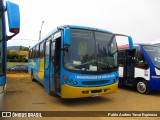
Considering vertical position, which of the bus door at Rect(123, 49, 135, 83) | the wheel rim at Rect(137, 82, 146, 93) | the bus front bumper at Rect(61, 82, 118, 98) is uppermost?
the bus door at Rect(123, 49, 135, 83)

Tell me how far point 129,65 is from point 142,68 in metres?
1.27

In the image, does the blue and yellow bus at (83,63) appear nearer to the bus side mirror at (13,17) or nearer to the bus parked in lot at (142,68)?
the bus side mirror at (13,17)

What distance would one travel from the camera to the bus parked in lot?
10.2 meters

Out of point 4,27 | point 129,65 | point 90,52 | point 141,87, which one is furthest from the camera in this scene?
point 129,65

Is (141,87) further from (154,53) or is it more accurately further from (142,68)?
(154,53)

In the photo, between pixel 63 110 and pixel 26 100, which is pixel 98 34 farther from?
pixel 26 100

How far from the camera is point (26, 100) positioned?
9156mm

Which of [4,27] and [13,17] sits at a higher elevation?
[13,17]

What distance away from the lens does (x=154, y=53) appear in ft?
35.4

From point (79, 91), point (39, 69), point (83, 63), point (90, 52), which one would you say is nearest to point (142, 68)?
point (90, 52)

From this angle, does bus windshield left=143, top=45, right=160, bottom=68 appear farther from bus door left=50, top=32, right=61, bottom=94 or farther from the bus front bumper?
bus door left=50, top=32, right=61, bottom=94

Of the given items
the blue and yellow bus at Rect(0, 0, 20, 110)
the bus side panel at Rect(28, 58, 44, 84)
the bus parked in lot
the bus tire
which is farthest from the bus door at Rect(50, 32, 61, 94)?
the bus tire

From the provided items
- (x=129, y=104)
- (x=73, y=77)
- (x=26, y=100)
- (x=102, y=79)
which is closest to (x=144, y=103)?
(x=129, y=104)

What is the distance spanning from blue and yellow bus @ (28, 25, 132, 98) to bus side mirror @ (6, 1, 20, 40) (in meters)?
2.27
